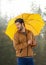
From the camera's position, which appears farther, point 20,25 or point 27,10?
point 27,10

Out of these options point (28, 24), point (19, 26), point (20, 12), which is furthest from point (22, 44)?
point (20, 12)

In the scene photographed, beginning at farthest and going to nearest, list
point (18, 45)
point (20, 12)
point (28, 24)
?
point (20, 12) < point (28, 24) < point (18, 45)

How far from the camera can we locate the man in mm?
3826

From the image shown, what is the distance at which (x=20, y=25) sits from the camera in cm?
385

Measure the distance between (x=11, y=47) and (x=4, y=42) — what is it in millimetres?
194

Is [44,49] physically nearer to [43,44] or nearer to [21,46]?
[43,44]

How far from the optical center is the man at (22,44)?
12.6 ft

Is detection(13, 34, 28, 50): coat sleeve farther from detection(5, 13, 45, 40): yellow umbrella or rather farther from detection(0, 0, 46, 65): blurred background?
detection(0, 0, 46, 65): blurred background

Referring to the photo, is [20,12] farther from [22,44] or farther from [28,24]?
[22,44]

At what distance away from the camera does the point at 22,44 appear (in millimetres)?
3840

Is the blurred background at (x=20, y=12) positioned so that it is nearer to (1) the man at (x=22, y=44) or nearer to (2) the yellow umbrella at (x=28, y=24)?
(2) the yellow umbrella at (x=28, y=24)

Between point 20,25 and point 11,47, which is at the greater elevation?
point 20,25

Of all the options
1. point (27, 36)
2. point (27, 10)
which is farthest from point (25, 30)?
point (27, 10)

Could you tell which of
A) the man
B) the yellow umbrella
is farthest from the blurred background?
the man
